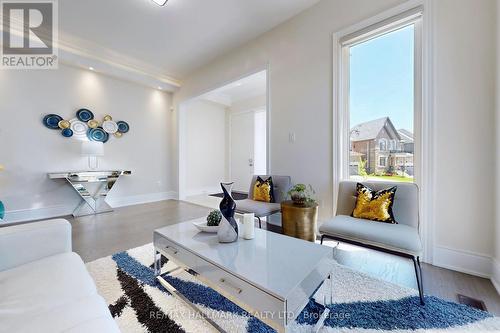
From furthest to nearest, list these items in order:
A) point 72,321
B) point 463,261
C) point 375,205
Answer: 1. point 375,205
2. point 463,261
3. point 72,321

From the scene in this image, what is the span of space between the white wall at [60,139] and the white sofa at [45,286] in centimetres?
333

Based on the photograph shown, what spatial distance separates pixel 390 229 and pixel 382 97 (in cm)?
151

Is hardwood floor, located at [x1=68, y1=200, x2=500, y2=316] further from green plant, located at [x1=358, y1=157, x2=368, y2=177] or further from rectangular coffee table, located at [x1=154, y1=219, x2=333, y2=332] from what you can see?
rectangular coffee table, located at [x1=154, y1=219, x2=333, y2=332]

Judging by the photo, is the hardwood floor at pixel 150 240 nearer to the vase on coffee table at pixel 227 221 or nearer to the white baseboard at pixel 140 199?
A: the white baseboard at pixel 140 199

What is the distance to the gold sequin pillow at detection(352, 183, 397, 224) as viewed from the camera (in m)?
1.89

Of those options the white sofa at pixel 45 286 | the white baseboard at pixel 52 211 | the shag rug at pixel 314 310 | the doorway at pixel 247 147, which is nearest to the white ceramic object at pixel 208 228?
the shag rug at pixel 314 310

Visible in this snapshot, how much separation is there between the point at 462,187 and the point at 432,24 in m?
1.54

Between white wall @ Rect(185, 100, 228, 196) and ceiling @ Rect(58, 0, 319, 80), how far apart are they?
1909mm

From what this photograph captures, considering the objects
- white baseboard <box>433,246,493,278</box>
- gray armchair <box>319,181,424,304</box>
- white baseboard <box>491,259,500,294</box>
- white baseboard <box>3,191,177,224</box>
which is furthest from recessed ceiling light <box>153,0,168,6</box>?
white baseboard <box>491,259,500,294</box>

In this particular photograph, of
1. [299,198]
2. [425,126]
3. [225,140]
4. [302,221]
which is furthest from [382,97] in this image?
[225,140]

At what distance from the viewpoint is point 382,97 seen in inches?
92.7

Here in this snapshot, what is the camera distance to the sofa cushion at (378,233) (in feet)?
4.84

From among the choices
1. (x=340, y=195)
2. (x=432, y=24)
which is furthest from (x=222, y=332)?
(x=432, y=24)

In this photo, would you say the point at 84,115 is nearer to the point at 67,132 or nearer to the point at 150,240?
the point at 67,132
